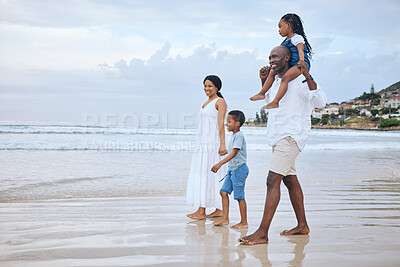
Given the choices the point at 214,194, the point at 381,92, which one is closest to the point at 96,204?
the point at 214,194

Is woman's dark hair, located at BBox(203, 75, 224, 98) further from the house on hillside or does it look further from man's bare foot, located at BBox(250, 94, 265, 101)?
the house on hillside

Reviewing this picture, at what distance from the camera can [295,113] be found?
3400 mm

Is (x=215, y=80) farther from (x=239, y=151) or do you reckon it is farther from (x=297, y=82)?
(x=297, y=82)

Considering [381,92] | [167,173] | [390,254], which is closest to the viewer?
[390,254]

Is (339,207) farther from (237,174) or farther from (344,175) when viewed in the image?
(344,175)

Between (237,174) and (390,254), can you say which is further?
(237,174)

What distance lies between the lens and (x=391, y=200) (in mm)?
5711

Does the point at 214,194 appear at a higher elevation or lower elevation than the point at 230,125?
lower

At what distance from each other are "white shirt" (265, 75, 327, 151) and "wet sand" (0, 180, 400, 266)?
3.06ft

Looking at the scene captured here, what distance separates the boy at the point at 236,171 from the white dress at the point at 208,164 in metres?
0.32

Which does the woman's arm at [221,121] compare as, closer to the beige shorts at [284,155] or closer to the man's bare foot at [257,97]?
the man's bare foot at [257,97]

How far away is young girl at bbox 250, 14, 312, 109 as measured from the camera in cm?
338

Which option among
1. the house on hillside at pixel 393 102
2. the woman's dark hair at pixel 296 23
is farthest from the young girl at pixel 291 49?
the house on hillside at pixel 393 102

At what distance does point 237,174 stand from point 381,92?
10892 centimetres
